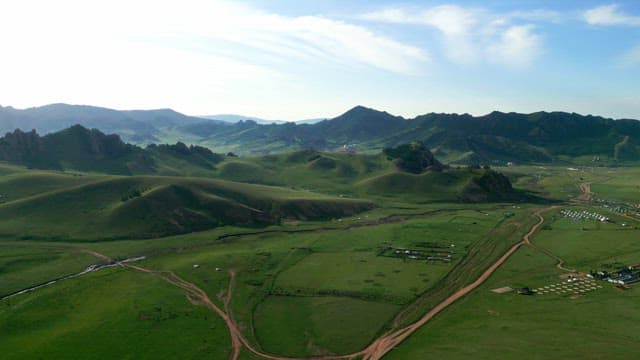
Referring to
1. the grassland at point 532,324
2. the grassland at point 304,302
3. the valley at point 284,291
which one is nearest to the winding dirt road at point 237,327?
the valley at point 284,291

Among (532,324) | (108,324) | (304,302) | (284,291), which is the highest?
(532,324)

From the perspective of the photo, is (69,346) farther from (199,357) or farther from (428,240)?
(428,240)

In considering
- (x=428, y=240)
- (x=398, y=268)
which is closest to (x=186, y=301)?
(x=398, y=268)

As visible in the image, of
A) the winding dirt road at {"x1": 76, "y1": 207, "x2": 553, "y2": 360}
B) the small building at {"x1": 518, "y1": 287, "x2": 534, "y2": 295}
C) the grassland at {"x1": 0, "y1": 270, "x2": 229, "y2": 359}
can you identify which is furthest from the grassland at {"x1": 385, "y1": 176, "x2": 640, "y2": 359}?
the grassland at {"x1": 0, "y1": 270, "x2": 229, "y2": 359}

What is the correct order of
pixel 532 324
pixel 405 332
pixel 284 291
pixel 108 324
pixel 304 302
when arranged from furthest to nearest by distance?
pixel 284 291 → pixel 304 302 → pixel 108 324 → pixel 532 324 → pixel 405 332

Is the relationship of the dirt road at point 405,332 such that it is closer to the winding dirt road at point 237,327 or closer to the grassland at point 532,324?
the winding dirt road at point 237,327

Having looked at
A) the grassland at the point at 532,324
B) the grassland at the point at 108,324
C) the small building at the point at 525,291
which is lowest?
the grassland at the point at 108,324

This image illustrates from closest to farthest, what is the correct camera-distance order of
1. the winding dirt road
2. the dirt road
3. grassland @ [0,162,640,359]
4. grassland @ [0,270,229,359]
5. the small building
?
the winding dirt road
the dirt road
grassland @ [0,270,229,359]
grassland @ [0,162,640,359]
the small building

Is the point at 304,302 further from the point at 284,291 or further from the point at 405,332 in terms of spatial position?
the point at 405,332

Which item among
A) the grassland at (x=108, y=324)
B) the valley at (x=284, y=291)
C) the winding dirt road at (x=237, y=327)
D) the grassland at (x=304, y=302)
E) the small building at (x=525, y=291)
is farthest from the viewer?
the small building at (x=525, y=291)

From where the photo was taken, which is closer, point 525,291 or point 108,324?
point 108,324

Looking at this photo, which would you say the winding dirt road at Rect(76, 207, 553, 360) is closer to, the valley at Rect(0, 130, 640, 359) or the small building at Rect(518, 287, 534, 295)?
the valley at Rect(0, 130, 640, 359)

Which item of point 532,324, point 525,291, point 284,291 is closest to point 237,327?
point 284,291

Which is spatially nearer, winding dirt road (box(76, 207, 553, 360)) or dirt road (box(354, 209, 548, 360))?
winding dirt road (box(76, 207, 553, 360))
